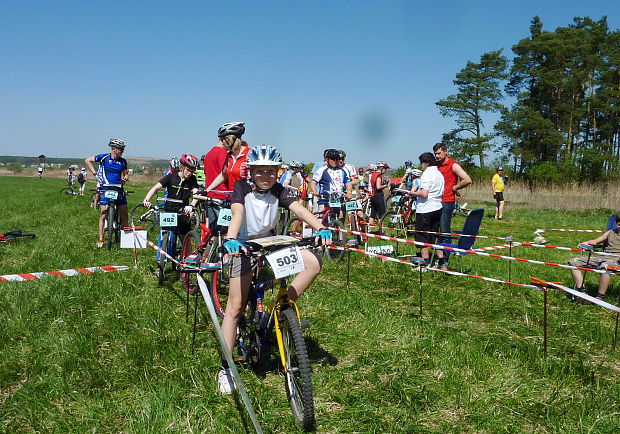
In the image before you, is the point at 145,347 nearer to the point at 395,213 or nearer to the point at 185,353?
the point at 185,353

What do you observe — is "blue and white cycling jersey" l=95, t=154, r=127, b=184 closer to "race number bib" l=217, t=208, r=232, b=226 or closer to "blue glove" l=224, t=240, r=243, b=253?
"race number bib" l=217, t=208, r=232, b=226

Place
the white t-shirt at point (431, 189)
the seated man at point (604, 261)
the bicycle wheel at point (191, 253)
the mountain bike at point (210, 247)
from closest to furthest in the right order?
1. the mountain bike at point (210, 247)
2. the bicycle wheel at point (191, 253)
3. the seated man at point (604, 261)
4. the white t-shirt at point (431, 189)

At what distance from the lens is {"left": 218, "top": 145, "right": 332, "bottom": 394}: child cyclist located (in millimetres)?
3816

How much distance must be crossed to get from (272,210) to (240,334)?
1.15 metres

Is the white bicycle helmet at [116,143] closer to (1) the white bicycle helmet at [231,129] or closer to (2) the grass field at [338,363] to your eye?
(2) the grass field at [338,363]

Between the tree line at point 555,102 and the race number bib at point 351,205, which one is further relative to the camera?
the tree line at point 555,102

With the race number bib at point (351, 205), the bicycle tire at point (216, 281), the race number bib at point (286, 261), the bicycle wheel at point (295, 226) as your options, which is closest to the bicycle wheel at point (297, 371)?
the race number bib at point (286, 261)

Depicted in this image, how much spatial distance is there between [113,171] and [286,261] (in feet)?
23.5

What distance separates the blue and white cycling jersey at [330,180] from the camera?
9.83 meters

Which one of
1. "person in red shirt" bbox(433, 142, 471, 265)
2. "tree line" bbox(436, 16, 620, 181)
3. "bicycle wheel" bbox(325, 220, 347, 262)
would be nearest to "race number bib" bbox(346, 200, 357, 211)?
"bicycle wheel" bbox(325, 220, 347, 262)

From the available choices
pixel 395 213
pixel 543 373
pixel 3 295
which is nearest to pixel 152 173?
pixel 395 213

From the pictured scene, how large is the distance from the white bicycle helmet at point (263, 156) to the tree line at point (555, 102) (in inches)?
1502

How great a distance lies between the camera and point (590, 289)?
289 inches

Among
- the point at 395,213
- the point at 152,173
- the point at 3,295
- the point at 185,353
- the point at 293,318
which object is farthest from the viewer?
the point at 152,173
